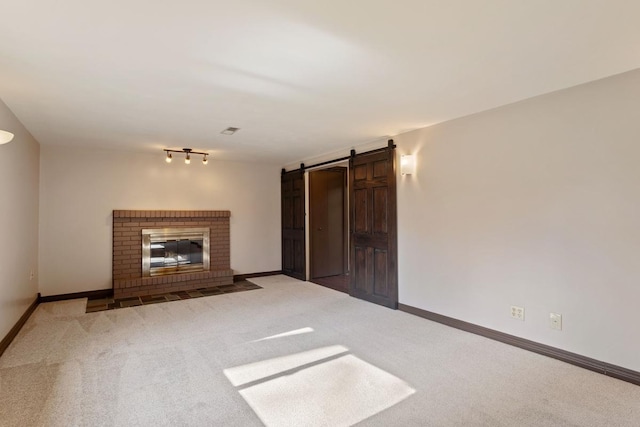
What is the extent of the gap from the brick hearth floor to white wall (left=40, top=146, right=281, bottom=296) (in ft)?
1.73

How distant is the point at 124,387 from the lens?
2.41m

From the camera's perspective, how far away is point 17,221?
3.59 m

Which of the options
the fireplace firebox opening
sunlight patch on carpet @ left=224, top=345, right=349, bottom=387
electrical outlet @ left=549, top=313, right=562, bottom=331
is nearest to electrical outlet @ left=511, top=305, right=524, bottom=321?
electrical outlet @ left=549, top=313, right=562, bottom=331

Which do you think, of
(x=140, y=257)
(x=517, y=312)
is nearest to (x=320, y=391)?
(x=517, y=312)

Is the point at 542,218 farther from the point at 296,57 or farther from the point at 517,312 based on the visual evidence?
the point at 296,57

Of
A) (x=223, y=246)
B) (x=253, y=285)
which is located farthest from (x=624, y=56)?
(x=223, y=246)

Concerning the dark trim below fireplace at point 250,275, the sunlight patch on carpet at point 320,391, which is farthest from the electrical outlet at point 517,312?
the dark trim below fireplace at point 250,275

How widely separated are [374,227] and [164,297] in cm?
334

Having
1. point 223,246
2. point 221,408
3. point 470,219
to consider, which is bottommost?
point 221,408

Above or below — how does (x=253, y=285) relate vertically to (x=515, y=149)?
below

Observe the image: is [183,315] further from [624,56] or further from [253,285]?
[624,56]

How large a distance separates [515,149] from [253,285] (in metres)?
4.44

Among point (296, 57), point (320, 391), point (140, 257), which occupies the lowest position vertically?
point (320, 391)

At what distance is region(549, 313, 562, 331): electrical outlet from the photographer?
286 centimetres
